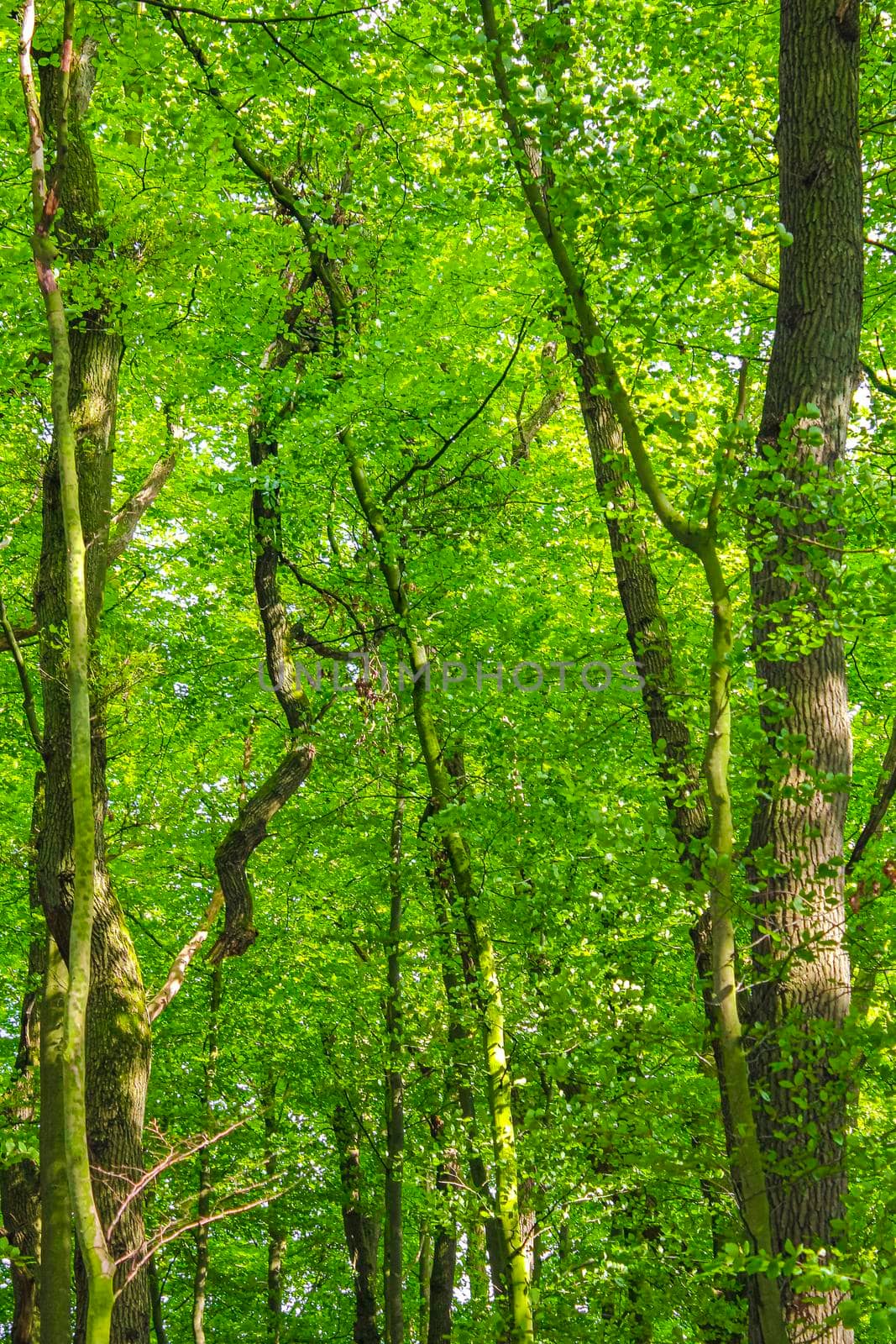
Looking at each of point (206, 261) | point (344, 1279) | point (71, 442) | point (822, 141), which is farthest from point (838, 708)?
point (344, 1279)

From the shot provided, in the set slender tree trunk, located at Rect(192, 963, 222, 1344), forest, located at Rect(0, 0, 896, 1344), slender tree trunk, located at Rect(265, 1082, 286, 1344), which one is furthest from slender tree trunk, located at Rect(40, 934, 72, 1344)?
slender tree trunk, located at Rect(265, 1082, 286, 1344)

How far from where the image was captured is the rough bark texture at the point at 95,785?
6645 millimetres

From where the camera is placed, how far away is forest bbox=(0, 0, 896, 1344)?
133 inches

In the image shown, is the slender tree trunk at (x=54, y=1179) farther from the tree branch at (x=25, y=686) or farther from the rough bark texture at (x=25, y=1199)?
the rough bark texture at (x=25, y=1199)

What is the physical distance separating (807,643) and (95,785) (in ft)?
16.1

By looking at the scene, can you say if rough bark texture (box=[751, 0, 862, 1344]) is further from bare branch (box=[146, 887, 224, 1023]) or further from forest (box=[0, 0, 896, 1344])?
bare branch (box=[146, 887, 224, 1023])

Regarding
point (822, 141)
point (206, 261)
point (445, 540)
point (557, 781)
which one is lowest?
point (557, 781)

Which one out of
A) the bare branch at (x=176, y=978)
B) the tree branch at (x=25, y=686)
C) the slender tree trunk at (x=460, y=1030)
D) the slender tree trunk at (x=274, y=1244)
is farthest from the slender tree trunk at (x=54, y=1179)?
the slender tree trunk at (x=274, y=1244)

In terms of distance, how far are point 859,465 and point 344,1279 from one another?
1826 cm

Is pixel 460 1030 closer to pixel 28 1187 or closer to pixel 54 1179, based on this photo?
pixel 54 1179

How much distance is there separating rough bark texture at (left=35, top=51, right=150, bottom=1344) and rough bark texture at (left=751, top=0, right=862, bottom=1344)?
4.03 metres

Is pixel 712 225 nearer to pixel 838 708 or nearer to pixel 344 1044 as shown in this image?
pixel 838 708

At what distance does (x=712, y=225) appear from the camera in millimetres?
3459

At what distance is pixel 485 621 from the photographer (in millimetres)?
9539
